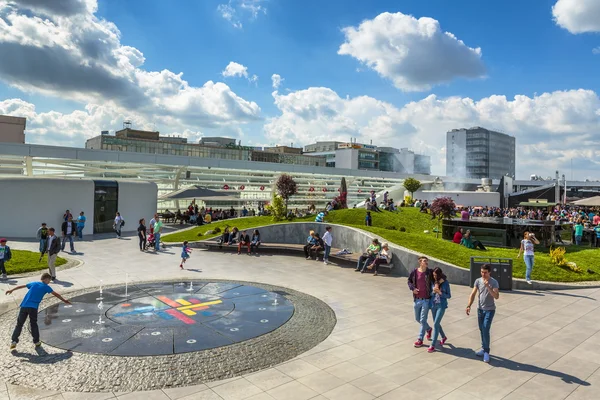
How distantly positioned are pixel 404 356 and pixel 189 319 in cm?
429

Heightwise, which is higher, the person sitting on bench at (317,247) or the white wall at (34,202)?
the white wall at (34,202)

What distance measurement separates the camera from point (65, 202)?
21234 mm

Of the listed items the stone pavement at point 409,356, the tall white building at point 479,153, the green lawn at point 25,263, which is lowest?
the stone pavement at point 409,356

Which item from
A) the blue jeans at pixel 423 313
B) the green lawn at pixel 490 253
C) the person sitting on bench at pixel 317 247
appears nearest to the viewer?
the blue jeans at pixel 423 313

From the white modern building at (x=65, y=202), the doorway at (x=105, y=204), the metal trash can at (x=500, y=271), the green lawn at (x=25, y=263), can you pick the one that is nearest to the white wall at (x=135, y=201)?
the white modern building at (x=65, y=202)

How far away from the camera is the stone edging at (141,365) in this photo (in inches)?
217

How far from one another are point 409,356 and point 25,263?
13.0 m

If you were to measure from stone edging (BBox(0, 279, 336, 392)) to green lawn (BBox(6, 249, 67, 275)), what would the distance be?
6.02 m

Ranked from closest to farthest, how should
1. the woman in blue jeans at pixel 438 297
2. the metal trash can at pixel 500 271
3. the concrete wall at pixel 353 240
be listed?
the woman in blue jeans at pixel 438 297, the metal trash can at pixel 500 271, the concrete wall at pixel 353 240

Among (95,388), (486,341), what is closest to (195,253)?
(95,388)

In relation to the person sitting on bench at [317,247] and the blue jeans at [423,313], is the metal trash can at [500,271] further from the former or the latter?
the person sitting on bench at [317,247]

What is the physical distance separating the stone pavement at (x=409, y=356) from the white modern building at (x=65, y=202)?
10.3m

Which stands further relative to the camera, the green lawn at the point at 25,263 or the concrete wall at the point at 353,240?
the green lawn at the point at 25,263

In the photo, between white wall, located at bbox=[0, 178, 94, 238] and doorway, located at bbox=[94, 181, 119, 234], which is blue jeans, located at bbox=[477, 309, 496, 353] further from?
doorway, located at bbox=[94, 181, 119, 234]
